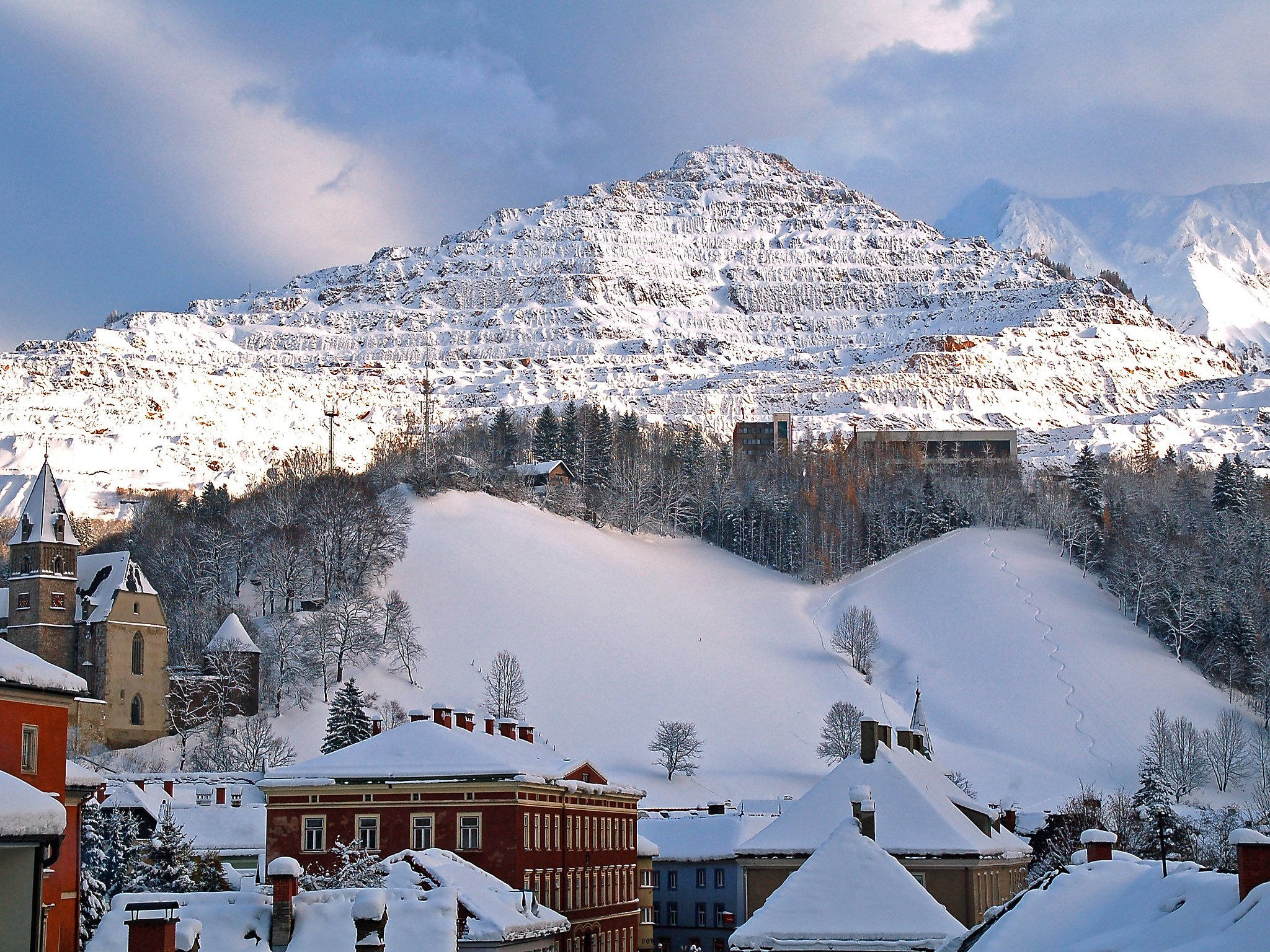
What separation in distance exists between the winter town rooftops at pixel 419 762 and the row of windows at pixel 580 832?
1219 millimetres

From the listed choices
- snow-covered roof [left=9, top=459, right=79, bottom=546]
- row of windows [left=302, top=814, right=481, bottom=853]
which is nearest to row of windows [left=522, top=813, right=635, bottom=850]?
row of windows [left=302, top=814, right=481, bottom=853]

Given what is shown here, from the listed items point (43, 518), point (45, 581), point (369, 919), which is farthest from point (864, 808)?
point (43, 518)

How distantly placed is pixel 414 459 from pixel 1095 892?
12320 centimetres

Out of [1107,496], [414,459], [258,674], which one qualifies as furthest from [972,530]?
[258,674]

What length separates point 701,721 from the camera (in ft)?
300

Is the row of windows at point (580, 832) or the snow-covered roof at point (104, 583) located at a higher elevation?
the snow-covered roof at point (104, 583)

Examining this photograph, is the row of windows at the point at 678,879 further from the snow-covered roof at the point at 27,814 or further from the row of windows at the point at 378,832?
the snow-covered roof at the point at 27,814

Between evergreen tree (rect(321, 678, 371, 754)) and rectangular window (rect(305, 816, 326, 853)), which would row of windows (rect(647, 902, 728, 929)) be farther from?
rectangular window (rect(305, 816, 326, 853))

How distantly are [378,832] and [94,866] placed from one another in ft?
25.7

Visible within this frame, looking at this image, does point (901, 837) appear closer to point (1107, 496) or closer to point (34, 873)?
point (34, 873)

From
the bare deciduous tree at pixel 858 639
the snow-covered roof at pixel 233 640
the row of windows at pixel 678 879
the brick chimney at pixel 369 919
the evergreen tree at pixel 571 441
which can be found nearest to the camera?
the brick chimney at pixel 369 919

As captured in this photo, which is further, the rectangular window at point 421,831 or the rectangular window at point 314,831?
the rectangular window at point 314,831

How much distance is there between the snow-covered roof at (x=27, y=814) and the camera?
14305 millimetres

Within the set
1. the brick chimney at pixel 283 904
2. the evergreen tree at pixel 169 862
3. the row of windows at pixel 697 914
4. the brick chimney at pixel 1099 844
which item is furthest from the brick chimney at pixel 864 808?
the row of windows at pixel 697 914
